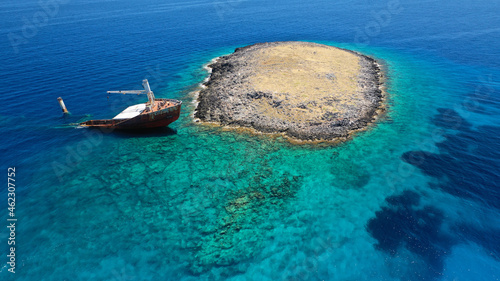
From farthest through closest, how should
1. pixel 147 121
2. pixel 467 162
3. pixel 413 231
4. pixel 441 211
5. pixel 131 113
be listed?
1. pixel 131 113
2. pixel 147 121
3. pixel 467 162
4. pixel 441 211
5. pixel 413 231

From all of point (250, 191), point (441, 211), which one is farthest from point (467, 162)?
point (250, 191)

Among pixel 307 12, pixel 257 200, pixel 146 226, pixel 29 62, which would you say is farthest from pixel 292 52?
pixel 307 12

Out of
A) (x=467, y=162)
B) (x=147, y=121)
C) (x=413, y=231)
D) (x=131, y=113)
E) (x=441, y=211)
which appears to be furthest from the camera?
(x=131, y=113)

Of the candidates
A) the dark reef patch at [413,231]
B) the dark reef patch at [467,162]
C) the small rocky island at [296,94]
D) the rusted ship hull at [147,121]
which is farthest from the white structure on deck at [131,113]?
the dark reef patch at [467,162]

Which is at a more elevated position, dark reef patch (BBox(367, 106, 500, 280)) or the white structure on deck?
the white structure on deck

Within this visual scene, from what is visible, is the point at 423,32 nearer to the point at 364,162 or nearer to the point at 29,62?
the point at 364,162

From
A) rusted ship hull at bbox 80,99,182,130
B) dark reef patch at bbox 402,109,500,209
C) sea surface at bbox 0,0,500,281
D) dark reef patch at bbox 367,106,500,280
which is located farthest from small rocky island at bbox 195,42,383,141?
dark reef patch at bbox 367,106,500,280

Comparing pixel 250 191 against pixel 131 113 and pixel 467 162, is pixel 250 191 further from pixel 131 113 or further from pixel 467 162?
pixel 467 162

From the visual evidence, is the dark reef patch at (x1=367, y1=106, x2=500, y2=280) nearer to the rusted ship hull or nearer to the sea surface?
the sea surface
